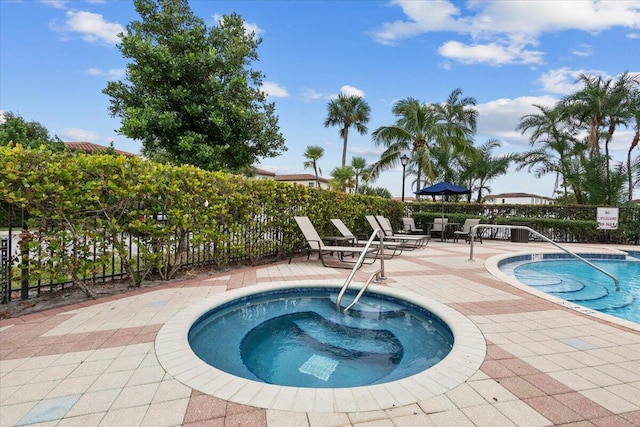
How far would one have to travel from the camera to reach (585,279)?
7629 millimetres

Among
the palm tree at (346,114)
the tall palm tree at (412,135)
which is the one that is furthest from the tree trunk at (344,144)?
the tall palm tree at (412,135)

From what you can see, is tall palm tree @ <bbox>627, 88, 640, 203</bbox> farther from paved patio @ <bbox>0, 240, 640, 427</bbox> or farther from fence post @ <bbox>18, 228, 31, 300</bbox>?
fence post @ <bbox>18, 228, 31, 300</bbox>

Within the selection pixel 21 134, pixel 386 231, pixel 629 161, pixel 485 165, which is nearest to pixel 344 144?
pixel 485 165

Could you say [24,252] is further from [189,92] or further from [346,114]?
[346,114]

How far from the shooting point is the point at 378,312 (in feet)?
15.4

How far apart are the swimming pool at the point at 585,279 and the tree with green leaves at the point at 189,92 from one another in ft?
31.3

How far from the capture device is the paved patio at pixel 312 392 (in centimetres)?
198

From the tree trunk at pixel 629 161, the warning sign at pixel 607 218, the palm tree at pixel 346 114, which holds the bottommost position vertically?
the warning sign at pixel 607 218

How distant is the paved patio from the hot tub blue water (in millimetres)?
547

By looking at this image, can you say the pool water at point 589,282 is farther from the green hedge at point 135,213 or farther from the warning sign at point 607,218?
the green hedge at point 135,213

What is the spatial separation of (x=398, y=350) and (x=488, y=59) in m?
13.4

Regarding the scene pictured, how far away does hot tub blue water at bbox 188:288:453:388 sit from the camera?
3074 mm

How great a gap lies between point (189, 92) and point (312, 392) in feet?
34.7

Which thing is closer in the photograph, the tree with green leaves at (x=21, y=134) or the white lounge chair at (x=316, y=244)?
the white lounge chair at (x=316, y=244)
